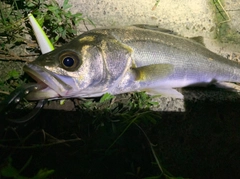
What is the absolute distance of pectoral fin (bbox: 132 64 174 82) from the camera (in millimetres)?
2412

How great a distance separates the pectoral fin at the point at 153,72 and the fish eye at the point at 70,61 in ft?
1.68

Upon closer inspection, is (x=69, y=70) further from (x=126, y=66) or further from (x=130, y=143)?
(x=130, y=143)

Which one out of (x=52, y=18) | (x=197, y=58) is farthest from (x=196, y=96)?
(x=52, y=18)

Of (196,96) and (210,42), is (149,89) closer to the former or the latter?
(196,96)

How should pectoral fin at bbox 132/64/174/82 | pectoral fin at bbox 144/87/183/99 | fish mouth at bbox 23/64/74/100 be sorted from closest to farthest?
fish mouth at bbox 23/64/74/100, pectoral fin at bbox 132/64/174/82, pectoral fin at bbox 144/87/183/99

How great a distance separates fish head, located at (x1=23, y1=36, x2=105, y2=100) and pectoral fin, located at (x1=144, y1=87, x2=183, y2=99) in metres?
0.53

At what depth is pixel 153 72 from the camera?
2.44 meters

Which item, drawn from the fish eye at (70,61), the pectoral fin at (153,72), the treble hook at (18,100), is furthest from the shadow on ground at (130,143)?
the fish eye at (70,61)

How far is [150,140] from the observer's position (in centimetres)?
268

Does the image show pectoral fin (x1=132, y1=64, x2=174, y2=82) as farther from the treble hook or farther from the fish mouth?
the treble hook

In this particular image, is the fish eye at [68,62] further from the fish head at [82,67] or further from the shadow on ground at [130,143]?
the shadow on ground at [130,143]

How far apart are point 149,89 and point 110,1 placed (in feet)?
3.55

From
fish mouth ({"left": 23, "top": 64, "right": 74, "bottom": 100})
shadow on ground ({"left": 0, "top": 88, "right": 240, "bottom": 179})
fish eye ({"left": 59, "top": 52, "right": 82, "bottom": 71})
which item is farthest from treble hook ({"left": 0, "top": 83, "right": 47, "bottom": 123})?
fish eye ({"left": 59, "top": 52, "right": 82, "bottom": 71})

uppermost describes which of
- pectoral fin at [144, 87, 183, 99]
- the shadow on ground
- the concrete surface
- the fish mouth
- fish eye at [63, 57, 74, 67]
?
the concrete surface
